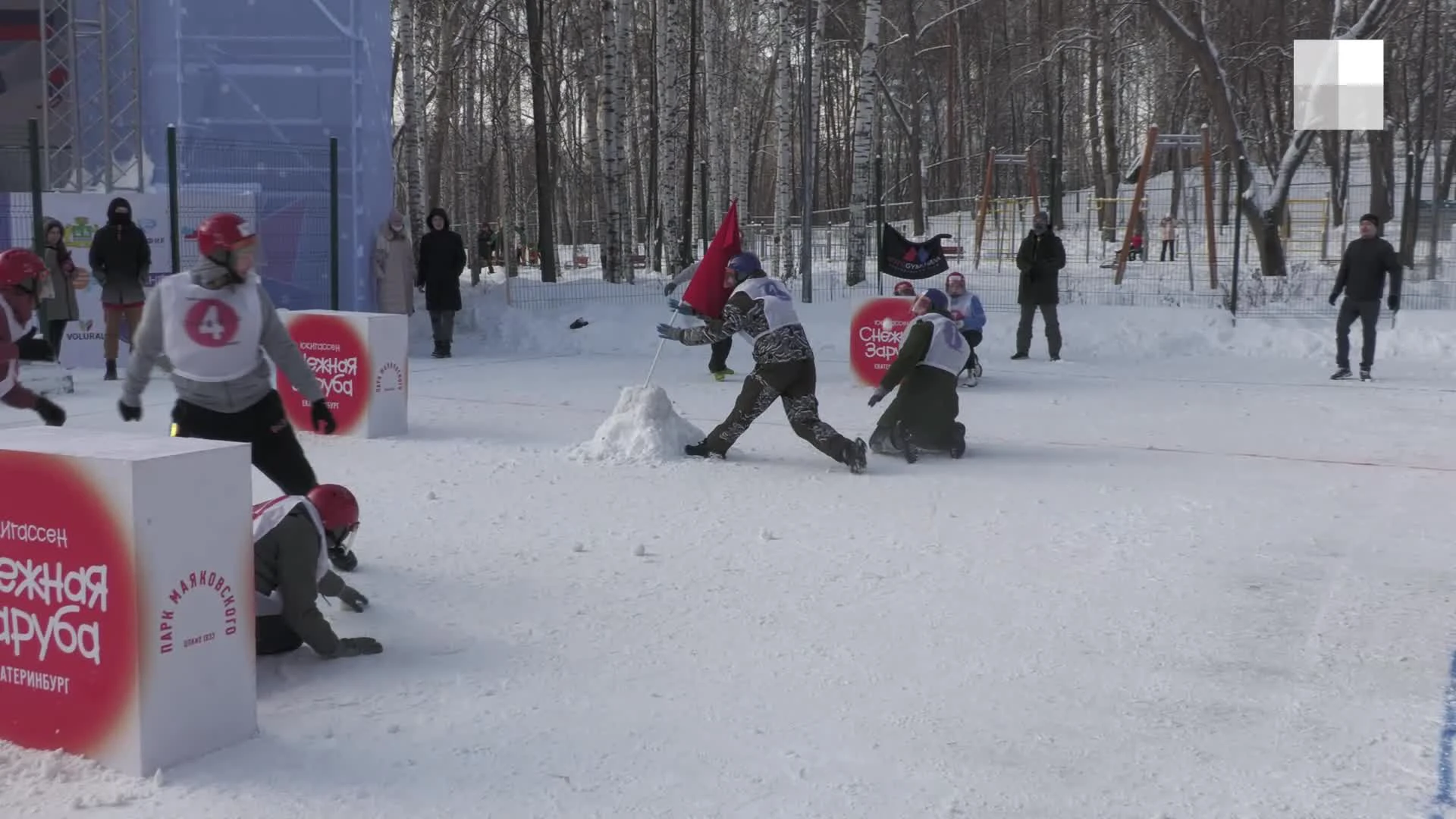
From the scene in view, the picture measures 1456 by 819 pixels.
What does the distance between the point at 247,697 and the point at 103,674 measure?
477 mm

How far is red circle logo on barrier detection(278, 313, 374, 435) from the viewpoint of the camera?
10406mm

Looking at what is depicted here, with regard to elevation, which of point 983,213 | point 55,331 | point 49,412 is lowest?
point 49,412

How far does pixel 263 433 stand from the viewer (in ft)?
19.6

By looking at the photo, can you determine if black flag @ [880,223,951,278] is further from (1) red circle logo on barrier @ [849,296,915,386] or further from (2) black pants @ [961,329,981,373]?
(1) red circle logo on barrier @ [849,296,915,386]

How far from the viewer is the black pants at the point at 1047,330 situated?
639 inches

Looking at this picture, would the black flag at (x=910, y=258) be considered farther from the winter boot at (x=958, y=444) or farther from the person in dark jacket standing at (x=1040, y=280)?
the winter boot at (x=958, y=444)

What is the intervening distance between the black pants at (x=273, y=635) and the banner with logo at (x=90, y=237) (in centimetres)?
1071

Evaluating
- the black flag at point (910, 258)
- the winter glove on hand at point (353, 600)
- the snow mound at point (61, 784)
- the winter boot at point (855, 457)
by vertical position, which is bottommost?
the snow mound at point (61, 784)

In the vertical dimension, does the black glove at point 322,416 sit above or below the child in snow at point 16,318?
below

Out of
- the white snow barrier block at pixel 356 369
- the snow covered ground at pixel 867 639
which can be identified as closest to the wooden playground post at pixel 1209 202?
the snow covered ground at pixel 867 639

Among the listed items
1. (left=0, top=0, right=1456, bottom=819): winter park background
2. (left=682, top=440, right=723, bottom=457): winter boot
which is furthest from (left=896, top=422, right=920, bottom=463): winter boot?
(left=682, top=440, right=723, bottom=457): winter boot

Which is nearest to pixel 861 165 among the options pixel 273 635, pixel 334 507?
pixel 334 507

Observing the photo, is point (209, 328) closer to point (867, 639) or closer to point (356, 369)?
point (867, 639)

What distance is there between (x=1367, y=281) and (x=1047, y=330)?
3.50 meters
